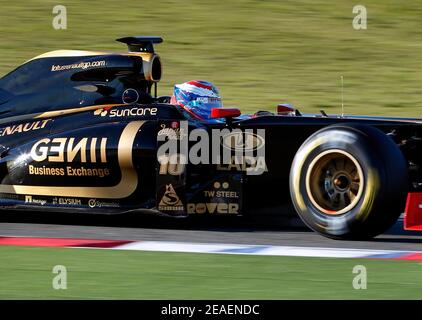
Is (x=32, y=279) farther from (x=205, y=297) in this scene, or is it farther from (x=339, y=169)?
(x=339, y=169)

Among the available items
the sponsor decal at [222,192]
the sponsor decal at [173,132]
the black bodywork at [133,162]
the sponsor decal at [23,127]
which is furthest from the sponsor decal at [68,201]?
the sponsor decal at [222,192]

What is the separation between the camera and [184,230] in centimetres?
791

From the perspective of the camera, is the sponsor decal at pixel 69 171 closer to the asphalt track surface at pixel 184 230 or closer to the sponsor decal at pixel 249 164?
the asphalt track surface at pixel 184 230

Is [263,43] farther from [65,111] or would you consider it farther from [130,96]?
[65,111]

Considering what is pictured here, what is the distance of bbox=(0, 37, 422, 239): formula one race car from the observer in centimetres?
725

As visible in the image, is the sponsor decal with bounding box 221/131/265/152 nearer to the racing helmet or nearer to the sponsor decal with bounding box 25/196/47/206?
A: the racing helmet

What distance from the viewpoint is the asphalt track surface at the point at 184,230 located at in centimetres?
734

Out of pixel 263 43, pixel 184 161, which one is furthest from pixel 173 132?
pixel 263 43

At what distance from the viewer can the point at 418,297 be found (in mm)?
5395

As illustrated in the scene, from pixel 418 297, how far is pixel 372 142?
1.81 meters

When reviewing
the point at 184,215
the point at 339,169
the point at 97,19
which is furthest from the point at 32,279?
the point at 97,19

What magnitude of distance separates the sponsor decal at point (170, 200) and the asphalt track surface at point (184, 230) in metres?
0.21

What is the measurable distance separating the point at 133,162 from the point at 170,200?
429mm

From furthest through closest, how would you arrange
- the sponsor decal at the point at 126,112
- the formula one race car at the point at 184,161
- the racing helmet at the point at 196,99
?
1. the racing helmet at the point at 196,99
2. the sponsor decal at the point at 126,112
3. the formula one race car at the point at 184,161
